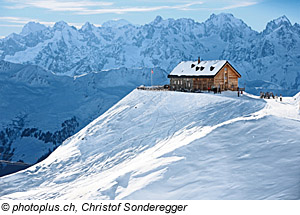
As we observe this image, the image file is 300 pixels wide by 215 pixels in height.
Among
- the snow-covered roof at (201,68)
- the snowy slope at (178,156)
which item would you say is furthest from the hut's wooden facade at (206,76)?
the snowy slope at (178,156)

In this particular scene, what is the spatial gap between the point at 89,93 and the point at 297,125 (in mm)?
181109

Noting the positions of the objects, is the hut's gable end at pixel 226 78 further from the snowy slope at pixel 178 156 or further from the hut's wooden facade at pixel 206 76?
the snowy slope at pixel 178 156

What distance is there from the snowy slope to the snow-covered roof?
7.21 meters

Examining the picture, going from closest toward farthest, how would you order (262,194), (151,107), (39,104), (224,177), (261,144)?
1. (262,194)
2. (224,177)
3. (261,144)
4. (151,107)
5. (39,104)

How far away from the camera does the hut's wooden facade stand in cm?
4981

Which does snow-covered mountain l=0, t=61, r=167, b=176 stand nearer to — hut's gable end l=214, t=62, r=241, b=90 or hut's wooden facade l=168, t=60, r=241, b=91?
hut's wooden facade l=168, t=60, r=241, b=91

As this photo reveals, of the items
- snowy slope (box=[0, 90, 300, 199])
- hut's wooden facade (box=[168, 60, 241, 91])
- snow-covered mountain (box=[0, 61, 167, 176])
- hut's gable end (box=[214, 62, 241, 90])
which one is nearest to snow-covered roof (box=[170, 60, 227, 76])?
hut's wooden facade (box=[168, 60, 241, 91])

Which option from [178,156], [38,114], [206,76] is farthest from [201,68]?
[38,114]

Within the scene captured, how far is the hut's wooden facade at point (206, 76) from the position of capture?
163 ft

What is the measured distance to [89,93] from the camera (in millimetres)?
196250

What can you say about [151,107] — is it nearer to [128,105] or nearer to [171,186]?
[128,105]

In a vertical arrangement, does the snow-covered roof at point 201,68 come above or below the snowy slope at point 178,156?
above

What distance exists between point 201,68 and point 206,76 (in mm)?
3289
